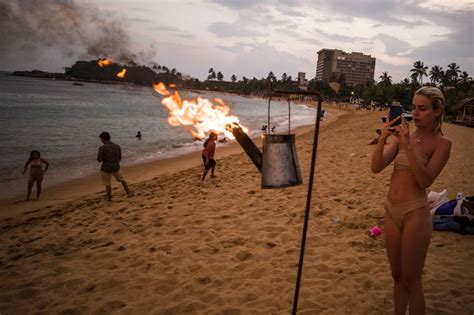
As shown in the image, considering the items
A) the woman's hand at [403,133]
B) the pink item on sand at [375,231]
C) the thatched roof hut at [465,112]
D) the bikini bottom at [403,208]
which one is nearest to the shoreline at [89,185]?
the pink item on sand at [375,231]

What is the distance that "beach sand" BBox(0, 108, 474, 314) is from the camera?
13.1ft

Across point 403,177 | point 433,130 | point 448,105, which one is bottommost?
point 403,177

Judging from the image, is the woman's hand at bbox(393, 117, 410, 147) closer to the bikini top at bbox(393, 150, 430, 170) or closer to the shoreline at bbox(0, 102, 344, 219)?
the bikini top at bbox(393, 150, 430, 170)

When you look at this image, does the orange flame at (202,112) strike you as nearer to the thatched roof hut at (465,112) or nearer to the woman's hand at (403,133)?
the woman's hand at (403,133)

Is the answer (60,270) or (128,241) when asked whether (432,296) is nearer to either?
(128,241)

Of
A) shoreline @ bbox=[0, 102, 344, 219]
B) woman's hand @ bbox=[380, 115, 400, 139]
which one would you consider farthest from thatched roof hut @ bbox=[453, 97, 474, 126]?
woman's hand @ bbox=[380, 115, 400, 139]

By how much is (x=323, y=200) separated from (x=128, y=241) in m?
4.58

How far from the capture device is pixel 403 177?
2.70 meters

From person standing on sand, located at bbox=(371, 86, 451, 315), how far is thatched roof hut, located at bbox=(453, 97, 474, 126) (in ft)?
137

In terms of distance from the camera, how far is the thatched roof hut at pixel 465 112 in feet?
119

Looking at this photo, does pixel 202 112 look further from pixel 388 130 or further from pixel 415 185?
pixel 415 185

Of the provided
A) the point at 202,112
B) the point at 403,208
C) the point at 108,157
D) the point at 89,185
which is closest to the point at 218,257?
the point at 202,112

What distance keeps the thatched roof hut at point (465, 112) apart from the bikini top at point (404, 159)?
41.7 m

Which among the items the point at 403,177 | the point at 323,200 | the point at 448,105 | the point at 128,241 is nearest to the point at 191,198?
the point at 128,241
